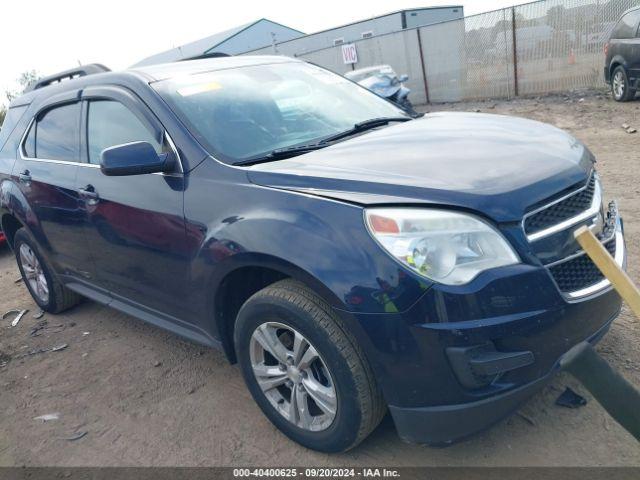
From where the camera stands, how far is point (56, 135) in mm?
4152

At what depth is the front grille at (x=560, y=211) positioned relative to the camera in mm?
2193

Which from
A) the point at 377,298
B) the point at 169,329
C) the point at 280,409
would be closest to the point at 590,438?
the point at 377,298

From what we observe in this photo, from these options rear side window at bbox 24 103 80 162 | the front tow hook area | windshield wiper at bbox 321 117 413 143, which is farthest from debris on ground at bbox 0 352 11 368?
the front tow hook area

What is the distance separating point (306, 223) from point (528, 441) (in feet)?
4.59

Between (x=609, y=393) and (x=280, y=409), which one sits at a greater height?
(x=609, y=393)

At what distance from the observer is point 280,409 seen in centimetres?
276

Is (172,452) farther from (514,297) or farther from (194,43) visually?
(194,43)

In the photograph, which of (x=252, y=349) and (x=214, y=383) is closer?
(x=252, y=349)

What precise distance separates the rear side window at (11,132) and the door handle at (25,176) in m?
0.37

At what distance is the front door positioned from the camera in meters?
2.97

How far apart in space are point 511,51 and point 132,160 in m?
13.5

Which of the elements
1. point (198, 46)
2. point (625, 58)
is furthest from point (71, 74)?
point (198, 46)

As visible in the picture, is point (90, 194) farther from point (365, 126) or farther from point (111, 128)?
point (365, 126)

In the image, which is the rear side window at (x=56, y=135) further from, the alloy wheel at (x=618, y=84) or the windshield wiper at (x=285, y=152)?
the alloy wheel at (x=618, y=84)
